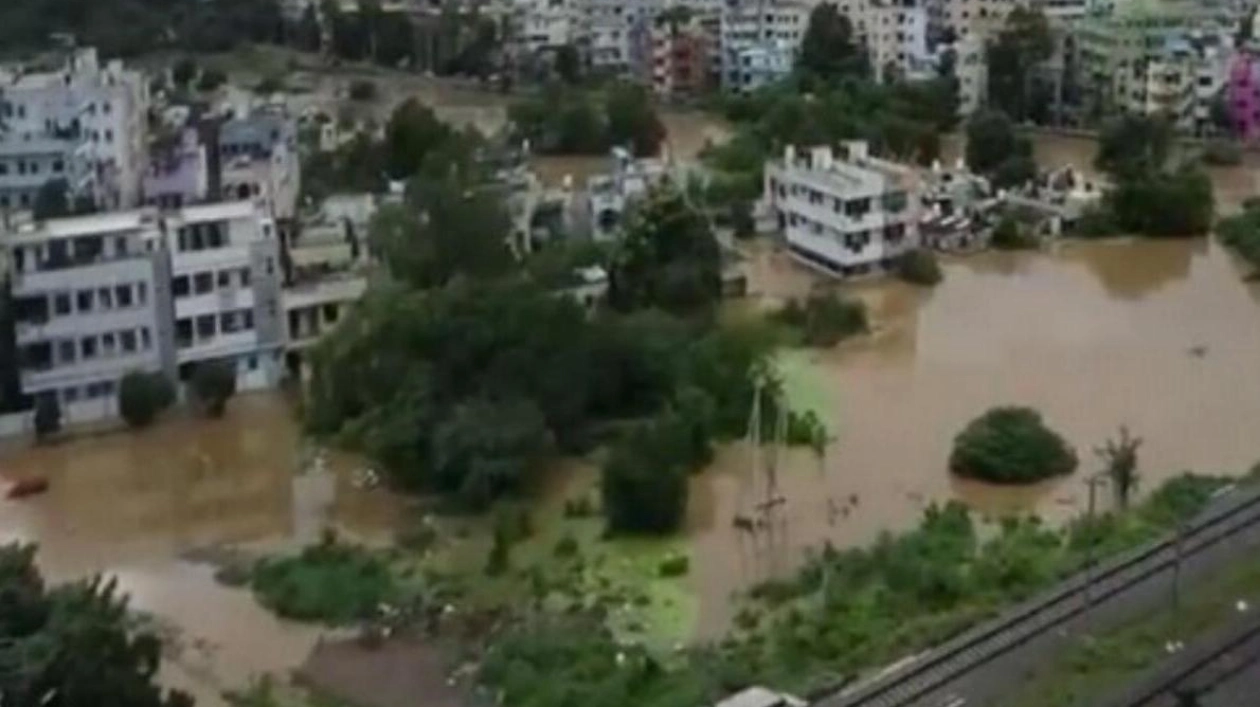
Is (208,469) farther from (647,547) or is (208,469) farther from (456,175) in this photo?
(456,175)

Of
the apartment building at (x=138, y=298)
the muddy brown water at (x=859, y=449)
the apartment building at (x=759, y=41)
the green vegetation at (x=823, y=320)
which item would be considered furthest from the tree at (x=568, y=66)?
the apartment building at (x=138, y=298)

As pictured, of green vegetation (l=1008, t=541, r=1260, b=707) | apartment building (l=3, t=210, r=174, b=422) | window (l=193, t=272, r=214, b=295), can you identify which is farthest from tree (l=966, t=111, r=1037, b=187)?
green vegetation (l=1008, t=541, r=1260, b=707)

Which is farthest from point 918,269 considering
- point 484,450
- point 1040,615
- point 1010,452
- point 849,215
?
Result: point 1040,615

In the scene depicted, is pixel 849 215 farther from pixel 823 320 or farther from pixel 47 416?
pixel 47 416

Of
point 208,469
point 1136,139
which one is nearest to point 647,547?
point 208,469

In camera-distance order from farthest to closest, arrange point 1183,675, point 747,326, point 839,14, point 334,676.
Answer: point 839,14, point 747,326, point 334,676, point 1183,675

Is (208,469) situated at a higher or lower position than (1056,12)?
lower

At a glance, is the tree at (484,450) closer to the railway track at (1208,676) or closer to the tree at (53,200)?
the railway track at (1208,676)

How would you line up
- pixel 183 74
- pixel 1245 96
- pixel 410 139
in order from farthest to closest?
1. pixel 183 74
2. pixel 1245 96
3. pixel 410 139
